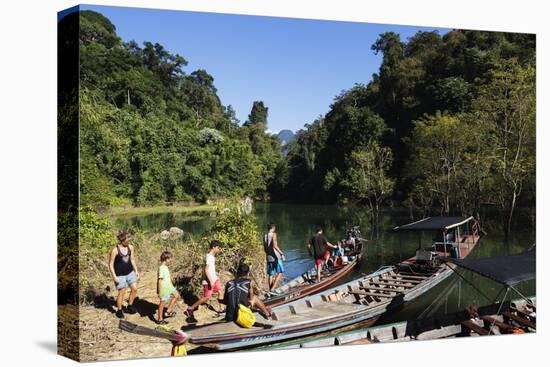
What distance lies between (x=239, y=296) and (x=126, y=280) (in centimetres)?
153

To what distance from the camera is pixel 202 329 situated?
8.62 meters

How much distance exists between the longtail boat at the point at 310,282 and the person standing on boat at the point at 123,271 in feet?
7.07

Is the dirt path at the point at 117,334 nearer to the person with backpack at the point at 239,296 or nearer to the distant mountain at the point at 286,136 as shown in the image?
the person with backpack at the point at 239,296

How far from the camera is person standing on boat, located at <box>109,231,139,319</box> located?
27.2 feet

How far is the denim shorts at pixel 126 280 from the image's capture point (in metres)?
8.33

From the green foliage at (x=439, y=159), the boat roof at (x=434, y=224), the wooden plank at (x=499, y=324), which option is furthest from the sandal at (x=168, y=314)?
the wooden plank at (x=499, y=324)

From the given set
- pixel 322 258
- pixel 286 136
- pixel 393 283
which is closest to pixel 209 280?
pixel 322 258

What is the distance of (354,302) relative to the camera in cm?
1066

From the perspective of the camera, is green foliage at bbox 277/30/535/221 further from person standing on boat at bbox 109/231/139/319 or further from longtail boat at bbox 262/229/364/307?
person standing on boat at bbox 109/231/139/319

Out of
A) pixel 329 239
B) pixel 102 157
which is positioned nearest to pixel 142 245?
pixel 102 157

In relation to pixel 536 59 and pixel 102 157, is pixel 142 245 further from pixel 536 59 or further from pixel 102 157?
pixel 536 59

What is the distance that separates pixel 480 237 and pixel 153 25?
6422mm

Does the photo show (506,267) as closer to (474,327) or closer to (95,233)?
(474,327)

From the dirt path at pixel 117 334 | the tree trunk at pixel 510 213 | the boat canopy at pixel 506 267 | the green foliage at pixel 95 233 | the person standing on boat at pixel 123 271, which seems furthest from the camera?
the tree trunk at pixel 510 213
